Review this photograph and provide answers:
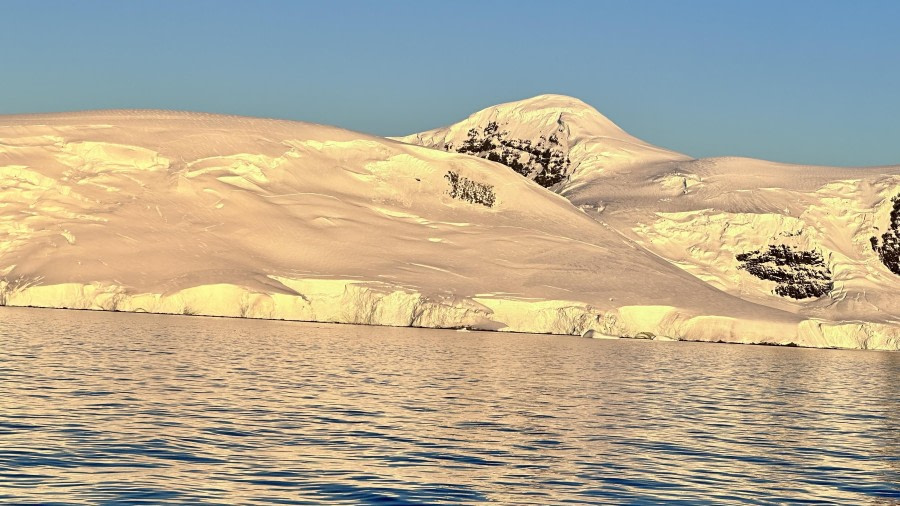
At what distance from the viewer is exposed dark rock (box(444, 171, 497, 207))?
85.1 metres

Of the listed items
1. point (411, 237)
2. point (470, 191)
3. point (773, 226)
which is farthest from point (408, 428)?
point (773, 226)

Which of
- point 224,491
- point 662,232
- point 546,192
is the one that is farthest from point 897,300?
point 224,491

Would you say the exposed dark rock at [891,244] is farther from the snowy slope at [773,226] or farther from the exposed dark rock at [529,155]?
the exposed dark rock at [529,155]

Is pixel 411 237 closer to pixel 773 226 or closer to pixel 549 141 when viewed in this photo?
pixel 773 226

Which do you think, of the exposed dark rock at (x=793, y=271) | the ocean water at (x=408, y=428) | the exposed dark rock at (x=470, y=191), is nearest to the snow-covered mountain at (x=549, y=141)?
the exposed dark rock at (x=470, y=191)

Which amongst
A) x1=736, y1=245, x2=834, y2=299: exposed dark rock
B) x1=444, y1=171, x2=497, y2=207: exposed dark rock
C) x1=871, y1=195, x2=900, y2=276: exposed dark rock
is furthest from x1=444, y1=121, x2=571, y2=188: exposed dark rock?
x1=871, y1=195, x2=900, y2=276: exposed dark rock

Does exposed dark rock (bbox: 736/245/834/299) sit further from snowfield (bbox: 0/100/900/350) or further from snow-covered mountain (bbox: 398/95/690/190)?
snow-covered mountain (bbox: 398/95/690/190)

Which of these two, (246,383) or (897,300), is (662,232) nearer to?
(897,300)

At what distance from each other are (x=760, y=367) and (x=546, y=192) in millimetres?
45546

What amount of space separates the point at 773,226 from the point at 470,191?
2287 cm

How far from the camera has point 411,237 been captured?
7562 centimetres

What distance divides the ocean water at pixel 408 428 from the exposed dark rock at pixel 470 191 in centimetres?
4313

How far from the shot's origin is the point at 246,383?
91.1 feet

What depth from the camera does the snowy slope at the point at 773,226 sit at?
284 feet
